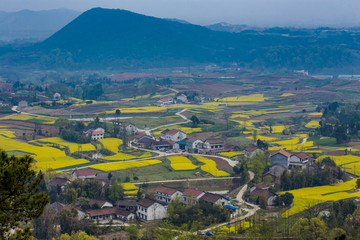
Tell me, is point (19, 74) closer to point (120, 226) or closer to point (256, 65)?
point (256, 65)

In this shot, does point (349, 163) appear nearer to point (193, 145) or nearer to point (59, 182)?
→ point (193, 145)

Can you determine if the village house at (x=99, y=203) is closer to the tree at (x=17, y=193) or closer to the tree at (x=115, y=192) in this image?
the tree at (x=115, y=192)

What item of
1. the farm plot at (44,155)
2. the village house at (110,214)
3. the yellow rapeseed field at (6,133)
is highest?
the yellow rapeseed field at (6,133)

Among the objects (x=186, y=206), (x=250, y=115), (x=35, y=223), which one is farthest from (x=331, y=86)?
(x=35, y=223)

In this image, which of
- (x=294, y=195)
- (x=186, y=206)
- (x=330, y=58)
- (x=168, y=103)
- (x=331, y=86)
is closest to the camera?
(x=186, y=206)

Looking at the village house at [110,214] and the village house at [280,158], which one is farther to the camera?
the village house at [280,158]

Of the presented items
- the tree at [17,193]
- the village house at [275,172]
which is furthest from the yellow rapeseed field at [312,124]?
the tree at [17,193]

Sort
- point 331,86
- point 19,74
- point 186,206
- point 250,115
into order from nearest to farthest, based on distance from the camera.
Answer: point 186,206 → point 250,115 → point 331,86 → point 19,74

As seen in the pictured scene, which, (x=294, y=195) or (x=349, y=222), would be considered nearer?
(x=349, y=222)
